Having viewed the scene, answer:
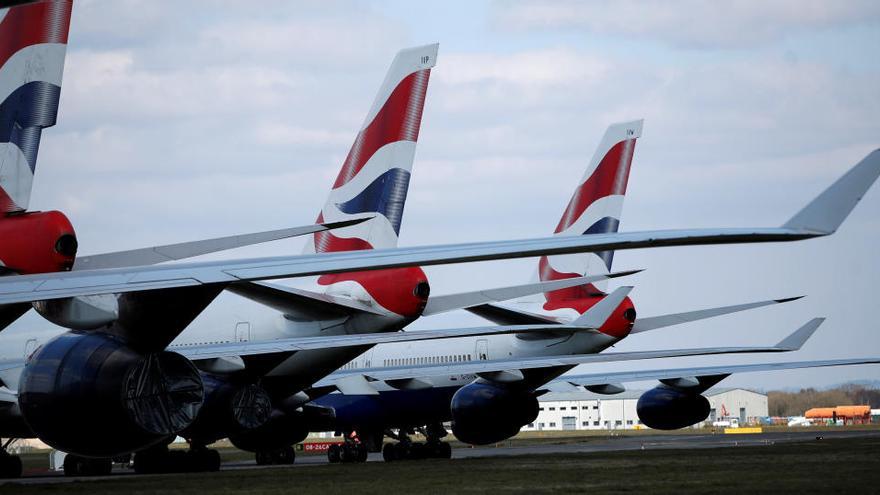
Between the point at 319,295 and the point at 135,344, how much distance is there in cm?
1027

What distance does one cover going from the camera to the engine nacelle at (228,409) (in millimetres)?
23531

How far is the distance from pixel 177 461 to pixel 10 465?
3.76 meters

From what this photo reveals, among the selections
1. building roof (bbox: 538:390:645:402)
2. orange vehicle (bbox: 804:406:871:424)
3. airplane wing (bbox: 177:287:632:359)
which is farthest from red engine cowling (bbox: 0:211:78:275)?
orange vehicle (bbox: 804:406:871:424)

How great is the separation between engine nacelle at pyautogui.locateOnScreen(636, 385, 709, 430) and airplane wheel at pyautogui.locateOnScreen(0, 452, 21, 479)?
17.2 metres

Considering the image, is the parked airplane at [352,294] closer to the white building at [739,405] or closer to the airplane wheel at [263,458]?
the airplane wheel at [263,458]

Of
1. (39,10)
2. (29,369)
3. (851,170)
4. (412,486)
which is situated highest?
(39,10)

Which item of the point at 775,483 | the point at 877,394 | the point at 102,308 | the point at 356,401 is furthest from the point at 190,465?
the point at 877,394

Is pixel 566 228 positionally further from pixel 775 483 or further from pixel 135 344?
pixel 135 344

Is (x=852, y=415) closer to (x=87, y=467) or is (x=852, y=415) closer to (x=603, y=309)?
(x=603, y=309)

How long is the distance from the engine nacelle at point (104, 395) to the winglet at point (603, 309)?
16.3 m

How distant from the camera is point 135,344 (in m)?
15.2

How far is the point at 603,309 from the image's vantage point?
30.9 m

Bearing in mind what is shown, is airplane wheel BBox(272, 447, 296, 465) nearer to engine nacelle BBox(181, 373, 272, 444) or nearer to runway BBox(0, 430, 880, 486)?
runway BBox(0, 430, 880, 486)

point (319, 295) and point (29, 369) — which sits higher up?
point (319, 295)
